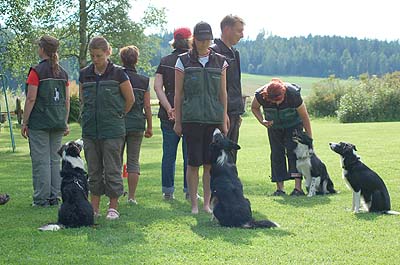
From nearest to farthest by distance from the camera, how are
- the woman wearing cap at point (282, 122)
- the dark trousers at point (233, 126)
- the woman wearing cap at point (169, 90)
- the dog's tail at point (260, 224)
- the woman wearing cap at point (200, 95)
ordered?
the dog's tail at point (260, 224), the woman wearing cap at point (200, 95), the dark trousers at point (233, 126), the woman wearing cap at point (169, 90), the woman wearing cap at point (282, 122)

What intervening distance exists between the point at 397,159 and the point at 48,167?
8.73 m

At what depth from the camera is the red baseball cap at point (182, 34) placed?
8.52 metres

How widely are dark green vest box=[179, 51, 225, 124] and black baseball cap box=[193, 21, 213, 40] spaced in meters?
0.25

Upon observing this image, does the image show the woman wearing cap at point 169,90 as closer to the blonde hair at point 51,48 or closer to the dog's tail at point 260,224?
the blonde hair at point 51,48

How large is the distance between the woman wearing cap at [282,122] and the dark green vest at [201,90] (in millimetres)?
1977

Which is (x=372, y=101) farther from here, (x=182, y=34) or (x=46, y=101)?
(x=46, y=101)

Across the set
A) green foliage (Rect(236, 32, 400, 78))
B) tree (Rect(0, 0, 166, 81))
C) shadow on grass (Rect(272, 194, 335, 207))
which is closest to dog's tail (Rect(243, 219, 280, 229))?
shadow on grass (Rect(272, 194, 335, 207))

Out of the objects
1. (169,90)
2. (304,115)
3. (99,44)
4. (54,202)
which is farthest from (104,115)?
(304,115)

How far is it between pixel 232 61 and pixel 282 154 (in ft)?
6.81

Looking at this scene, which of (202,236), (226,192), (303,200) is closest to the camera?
(202,236)

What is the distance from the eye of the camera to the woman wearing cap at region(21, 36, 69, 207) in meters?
8.04

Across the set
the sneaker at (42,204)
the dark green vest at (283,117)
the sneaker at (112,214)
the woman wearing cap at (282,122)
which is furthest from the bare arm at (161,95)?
the sneaker at (42,204)

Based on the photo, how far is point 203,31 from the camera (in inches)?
284

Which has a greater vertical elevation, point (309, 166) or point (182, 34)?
point (182, 34)
